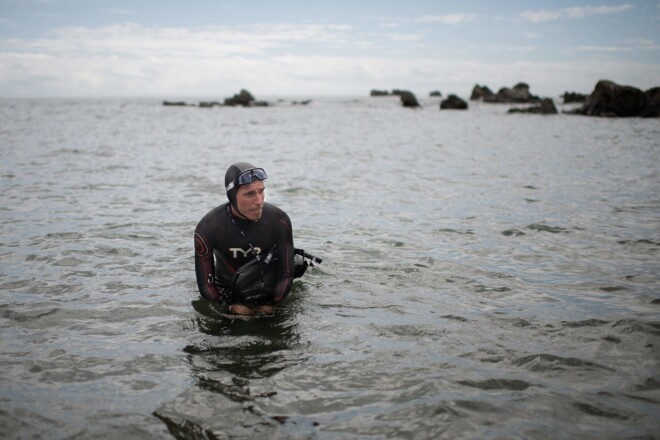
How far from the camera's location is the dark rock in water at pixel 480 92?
12281cm

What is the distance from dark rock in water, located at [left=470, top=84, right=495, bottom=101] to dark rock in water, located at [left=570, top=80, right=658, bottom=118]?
2461 inches

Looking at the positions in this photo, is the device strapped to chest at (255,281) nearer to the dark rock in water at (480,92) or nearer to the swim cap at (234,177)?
the swim cap at (234,177)

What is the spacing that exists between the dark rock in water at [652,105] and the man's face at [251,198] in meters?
65.5

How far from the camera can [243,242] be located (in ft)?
21.9

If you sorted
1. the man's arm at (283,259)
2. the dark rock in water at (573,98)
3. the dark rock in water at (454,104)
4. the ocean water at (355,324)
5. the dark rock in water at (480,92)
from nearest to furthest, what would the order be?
the ocean water at (355,324), the man's arm at (283,259), the dark rock in water at (454,104), the dark rock in water at (573,98), the dark rock in water at (480,92)

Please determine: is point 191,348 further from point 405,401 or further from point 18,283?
point 18,283

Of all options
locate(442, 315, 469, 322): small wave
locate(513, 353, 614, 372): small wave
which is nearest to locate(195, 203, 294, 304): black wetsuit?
locate(442, 315, 469, 322): small wave

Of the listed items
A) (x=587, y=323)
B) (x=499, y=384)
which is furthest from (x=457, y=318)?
(x=499, y=384)

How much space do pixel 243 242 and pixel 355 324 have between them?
6.35ft

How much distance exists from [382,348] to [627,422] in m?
2.60

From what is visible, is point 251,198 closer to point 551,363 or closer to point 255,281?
point 255,281

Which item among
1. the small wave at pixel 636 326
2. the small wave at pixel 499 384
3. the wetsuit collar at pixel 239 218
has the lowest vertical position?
the small wave at pixel 499 384

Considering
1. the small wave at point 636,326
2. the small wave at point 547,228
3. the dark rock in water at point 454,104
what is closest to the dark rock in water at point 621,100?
the dark rock in water at point 454,104

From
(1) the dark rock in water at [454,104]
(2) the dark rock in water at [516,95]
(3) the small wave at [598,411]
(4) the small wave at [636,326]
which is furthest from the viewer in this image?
(2) the dark rock in water at [516,95]
